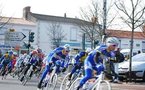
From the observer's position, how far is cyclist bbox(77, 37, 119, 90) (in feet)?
35.2

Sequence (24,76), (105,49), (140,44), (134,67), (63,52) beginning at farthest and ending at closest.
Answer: (140,44) < (134,67) < (24,76) < (63,52) < (105,49)

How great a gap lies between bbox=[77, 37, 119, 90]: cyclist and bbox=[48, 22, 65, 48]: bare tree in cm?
5952

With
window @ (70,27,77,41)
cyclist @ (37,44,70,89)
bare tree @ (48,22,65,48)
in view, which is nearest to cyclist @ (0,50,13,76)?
cyclist @ (37,44,70,89)

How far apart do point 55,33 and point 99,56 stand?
204ft

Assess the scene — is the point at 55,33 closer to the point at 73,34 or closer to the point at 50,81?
the point at 73,34

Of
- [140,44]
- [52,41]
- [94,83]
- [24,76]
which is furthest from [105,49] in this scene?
[140,44]

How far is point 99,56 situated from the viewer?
37.6 ft

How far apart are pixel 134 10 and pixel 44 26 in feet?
166

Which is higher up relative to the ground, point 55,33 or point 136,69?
point 55,33

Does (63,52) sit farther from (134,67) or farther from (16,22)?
(16,22)

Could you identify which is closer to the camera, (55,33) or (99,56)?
(99,56)

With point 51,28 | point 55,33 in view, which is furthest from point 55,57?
point 51,28

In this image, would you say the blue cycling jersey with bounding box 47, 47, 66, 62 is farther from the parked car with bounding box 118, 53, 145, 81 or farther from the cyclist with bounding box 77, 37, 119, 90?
the parked car with bounding box 118, 53, 145, 81

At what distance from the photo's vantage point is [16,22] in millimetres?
74250
